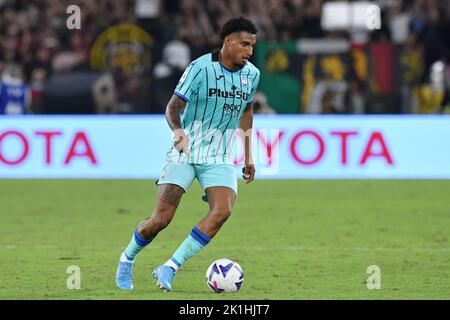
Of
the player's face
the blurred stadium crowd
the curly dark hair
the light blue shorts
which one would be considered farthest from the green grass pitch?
the blurred stadium crowd

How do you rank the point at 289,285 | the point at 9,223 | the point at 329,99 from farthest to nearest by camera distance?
the point at 329,99 < the point at 9,223 < the point at 289,285

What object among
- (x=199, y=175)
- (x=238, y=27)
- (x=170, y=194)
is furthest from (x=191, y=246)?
(x=238, y=27)

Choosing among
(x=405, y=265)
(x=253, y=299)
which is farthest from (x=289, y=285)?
(x=405, y=265)

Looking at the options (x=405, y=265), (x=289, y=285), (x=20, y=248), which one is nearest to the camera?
(x=289, y=285)

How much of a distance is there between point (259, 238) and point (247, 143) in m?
Result: 3.46

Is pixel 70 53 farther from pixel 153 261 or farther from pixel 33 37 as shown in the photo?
pixel 153 261

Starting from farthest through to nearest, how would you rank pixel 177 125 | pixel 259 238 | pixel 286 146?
1. pixel 286 146
2. pixel 259 238
3. pixel 177 125

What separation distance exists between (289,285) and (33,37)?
1430 centimetres

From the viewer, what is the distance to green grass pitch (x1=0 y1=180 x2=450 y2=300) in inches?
370

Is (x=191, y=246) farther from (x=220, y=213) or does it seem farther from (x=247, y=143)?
(x=247, y=143)

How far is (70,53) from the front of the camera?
871 inches

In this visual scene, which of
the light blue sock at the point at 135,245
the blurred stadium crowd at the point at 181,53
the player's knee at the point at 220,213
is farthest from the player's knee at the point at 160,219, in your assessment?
the blurred stadium crowd at the point at 181,53

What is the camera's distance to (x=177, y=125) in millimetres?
8906

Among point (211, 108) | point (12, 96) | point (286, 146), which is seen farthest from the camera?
point (12, 96)
